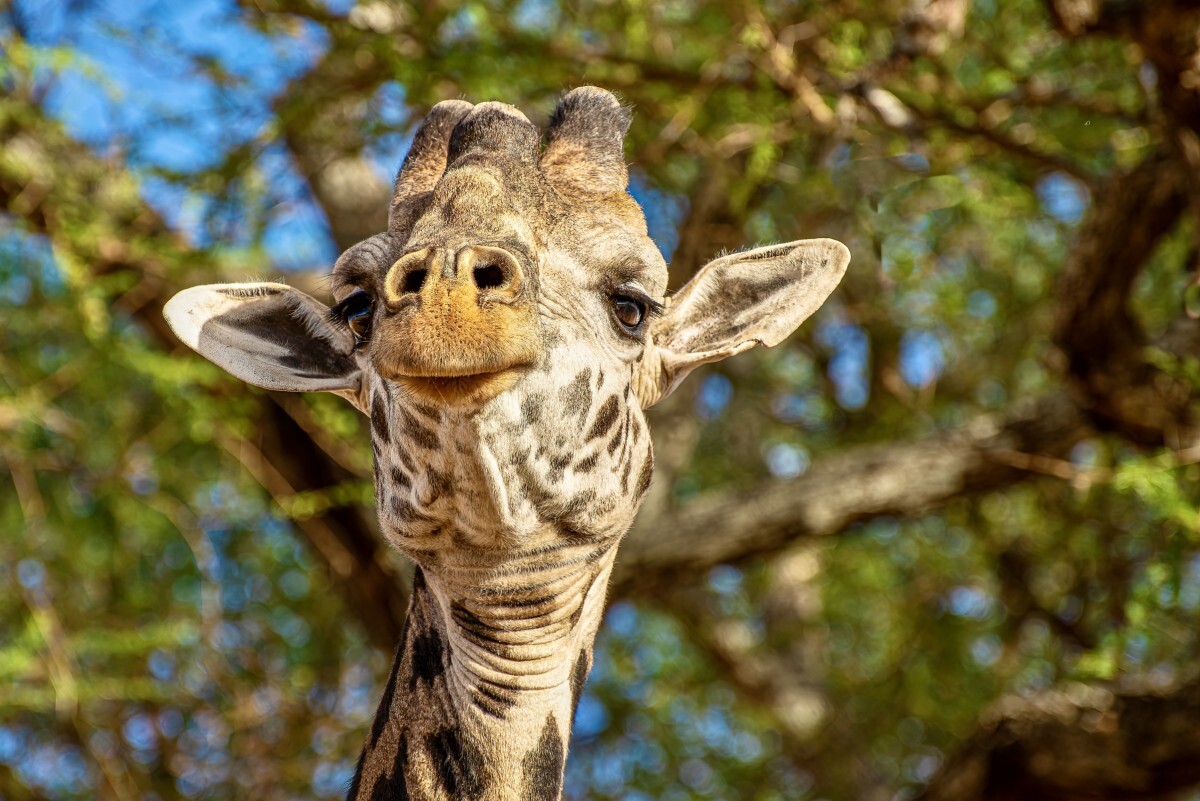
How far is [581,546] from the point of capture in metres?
3.70

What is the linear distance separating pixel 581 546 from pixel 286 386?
1.11m

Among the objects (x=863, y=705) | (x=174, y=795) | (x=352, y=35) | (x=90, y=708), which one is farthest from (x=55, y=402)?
(x=863, y=705)

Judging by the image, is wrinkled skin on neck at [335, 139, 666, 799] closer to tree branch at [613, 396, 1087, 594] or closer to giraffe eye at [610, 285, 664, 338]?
giraffe eye at [610, 285, 664, 338]

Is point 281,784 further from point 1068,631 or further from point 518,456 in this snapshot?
point 518,456

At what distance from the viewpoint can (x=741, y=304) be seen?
4359mm

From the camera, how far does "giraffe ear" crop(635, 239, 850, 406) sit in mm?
4207

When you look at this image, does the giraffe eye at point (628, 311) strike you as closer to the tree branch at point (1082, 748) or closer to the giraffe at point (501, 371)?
the giraffe at point (501, 371)

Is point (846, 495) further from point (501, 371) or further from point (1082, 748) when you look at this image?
point (501, 371)

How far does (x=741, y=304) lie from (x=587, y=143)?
68cm

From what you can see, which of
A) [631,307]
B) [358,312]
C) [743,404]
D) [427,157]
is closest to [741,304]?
[631,307]

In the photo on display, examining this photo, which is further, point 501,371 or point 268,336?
point 268,336

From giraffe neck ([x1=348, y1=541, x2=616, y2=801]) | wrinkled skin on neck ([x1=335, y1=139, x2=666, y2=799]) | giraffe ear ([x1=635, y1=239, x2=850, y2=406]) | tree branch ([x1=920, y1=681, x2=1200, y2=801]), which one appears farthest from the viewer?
tree branch ([x1=920, y1=681, x2=1200, y2=801])

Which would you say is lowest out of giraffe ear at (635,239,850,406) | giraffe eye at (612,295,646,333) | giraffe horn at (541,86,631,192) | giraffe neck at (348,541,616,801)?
giraffe neck at (348,541,616,801)

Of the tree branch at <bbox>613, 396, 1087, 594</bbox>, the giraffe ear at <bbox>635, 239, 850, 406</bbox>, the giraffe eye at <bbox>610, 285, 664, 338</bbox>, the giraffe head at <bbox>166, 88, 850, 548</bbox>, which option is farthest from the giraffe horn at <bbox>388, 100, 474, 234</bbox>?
the tree branch at <bbox>613, 396, 1087, 594</bbox>
